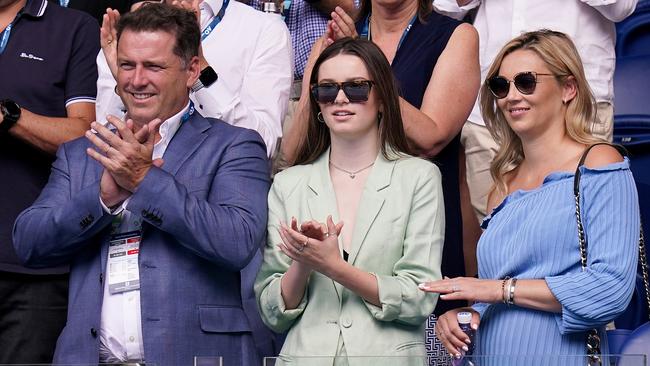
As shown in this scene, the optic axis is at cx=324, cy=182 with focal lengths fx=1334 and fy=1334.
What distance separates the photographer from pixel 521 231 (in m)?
4.39

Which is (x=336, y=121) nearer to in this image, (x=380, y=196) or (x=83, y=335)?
(x=380, y=196)

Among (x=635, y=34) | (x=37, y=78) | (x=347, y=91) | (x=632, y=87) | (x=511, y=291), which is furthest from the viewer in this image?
(x=635, y=34)

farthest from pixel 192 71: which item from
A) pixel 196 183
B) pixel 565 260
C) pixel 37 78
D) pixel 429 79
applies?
pixel 565 260

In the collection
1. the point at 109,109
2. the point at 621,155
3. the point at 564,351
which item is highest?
the point at 109,109

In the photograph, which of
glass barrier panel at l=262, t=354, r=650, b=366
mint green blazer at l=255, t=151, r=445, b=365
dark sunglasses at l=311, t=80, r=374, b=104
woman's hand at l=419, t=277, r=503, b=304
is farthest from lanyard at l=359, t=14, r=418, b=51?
glass barrier panel at l=262, t=354, r=650, b=366

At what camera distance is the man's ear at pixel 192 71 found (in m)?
4.98

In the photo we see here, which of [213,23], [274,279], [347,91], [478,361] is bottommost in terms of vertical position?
[478,361]

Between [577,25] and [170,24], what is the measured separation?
1.85 meters

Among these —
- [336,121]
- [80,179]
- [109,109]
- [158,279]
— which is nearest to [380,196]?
[336,121]

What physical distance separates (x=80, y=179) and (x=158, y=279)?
53 cm

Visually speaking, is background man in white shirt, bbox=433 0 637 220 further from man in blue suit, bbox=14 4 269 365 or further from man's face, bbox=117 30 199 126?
man's face, bbox=117 30 199 126

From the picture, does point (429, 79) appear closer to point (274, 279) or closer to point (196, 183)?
point (196, 183)

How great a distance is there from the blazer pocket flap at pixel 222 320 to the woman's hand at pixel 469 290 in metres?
0.73

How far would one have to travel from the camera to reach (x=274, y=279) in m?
4.53
